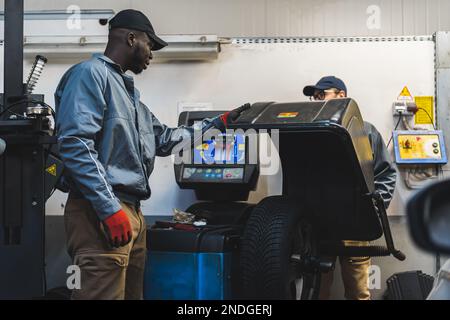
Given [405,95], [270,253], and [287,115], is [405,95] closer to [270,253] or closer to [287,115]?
[287,115]

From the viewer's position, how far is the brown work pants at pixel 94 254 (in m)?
2.62

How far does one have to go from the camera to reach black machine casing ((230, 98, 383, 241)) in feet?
9.99

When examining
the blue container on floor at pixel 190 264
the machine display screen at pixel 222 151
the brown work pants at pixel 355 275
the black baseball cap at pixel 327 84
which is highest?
the black baseball cap at pixel 327 84

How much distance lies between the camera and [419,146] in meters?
3.95

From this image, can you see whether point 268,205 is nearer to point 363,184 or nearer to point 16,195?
point 363,184

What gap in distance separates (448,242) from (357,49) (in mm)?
3085

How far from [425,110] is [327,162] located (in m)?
0.91

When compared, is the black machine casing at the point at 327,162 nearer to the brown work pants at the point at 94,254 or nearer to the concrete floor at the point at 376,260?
the concrete floor at the point at 376,260

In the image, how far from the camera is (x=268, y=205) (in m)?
3.24

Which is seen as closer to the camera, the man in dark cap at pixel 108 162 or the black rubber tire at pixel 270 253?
the man in dark cap at pixel 108 162

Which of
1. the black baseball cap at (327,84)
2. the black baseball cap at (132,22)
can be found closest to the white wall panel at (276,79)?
the black baseball cap at (327,84)

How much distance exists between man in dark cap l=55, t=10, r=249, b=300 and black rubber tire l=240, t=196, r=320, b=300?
0.51 meters

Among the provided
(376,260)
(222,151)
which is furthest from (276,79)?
(376,260)

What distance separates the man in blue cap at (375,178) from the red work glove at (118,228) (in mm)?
1682
